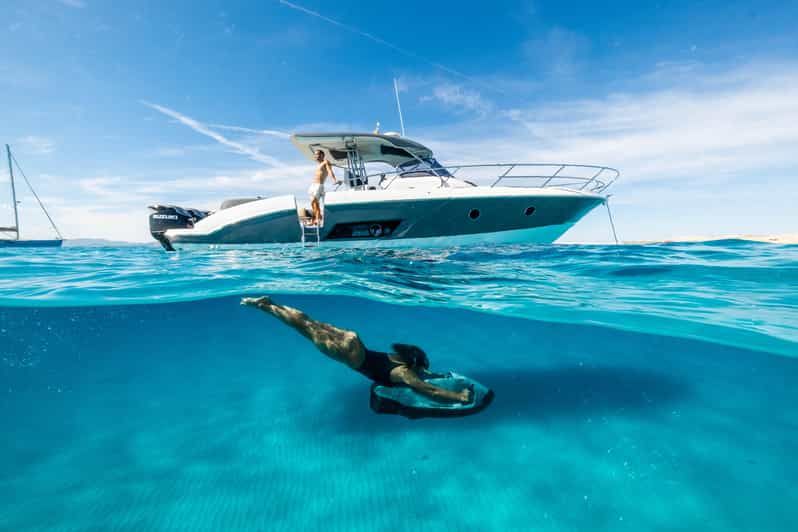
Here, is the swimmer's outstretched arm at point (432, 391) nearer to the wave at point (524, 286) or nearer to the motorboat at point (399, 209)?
the wave at point (524, 286)

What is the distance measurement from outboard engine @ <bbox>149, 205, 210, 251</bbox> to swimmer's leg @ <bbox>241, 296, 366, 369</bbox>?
954 centimetres

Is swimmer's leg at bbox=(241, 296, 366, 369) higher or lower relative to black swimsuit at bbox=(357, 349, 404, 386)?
higher

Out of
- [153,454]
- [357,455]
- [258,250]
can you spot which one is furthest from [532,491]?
[258,250]

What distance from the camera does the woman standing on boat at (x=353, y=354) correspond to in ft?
11.7

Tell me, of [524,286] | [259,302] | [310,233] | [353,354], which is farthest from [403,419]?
[310,233]

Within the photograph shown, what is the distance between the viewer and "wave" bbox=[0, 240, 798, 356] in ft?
16.8

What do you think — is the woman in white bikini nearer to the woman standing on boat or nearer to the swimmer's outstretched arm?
the woman standing on boat

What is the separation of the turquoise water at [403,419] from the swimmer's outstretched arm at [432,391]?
27 cm

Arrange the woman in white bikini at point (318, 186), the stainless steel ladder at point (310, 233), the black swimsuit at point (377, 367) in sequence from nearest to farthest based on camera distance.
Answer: the black swimsuit at point (377, 367) < the woman in white bikini at point (318, 186) < the stainless steel ladder at point (310, 233)

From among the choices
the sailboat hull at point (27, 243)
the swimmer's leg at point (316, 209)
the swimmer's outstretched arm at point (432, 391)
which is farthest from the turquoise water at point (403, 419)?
the sailboat hull at point (27, 243)

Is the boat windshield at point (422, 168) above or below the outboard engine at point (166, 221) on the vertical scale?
above

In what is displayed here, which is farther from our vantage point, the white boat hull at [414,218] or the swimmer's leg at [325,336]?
the white boat hull at [414,218]

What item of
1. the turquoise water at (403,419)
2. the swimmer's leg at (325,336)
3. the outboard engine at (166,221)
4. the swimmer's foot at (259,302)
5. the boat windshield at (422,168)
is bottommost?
the turquoise water at (403,419)

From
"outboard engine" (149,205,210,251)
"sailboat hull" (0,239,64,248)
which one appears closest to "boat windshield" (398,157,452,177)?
"outboard engine" (149,205,210,251)
